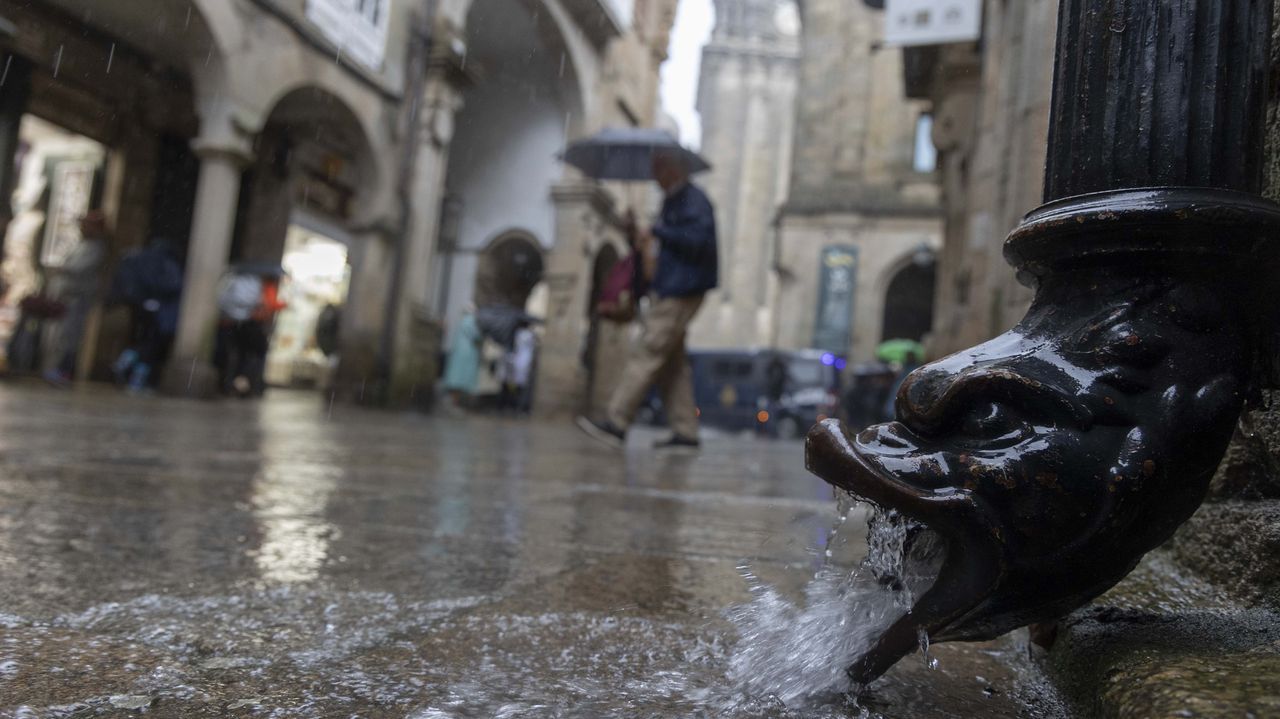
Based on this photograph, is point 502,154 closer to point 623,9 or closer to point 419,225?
point 623,9

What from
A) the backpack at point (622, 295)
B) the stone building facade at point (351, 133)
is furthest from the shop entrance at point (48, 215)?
the backpack at point (622, 295)

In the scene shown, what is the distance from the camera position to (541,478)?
3.49m

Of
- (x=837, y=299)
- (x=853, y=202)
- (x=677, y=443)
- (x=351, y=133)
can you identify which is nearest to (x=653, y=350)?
(x=677, y=443)

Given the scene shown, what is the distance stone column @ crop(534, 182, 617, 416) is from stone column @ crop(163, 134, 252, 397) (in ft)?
19.3

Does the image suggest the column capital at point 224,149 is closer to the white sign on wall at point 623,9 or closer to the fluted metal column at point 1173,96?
the white sign on wall at point 623,9

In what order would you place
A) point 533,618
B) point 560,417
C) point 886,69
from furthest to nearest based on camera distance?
point 886,69, point 560,417, point 533,618

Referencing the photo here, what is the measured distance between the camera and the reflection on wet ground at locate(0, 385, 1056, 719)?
2.81ft

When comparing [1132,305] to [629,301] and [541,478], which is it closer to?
[541,478]

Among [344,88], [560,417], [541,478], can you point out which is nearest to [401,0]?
[344,88]

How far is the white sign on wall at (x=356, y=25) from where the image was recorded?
1001cm

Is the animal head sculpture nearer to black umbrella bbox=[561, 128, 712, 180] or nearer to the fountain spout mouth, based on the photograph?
the fountain spout mouth

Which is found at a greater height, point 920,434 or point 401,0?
point 401,0

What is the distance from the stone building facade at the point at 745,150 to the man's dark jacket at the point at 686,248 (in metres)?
37.7

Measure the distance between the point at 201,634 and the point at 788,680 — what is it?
62cm
